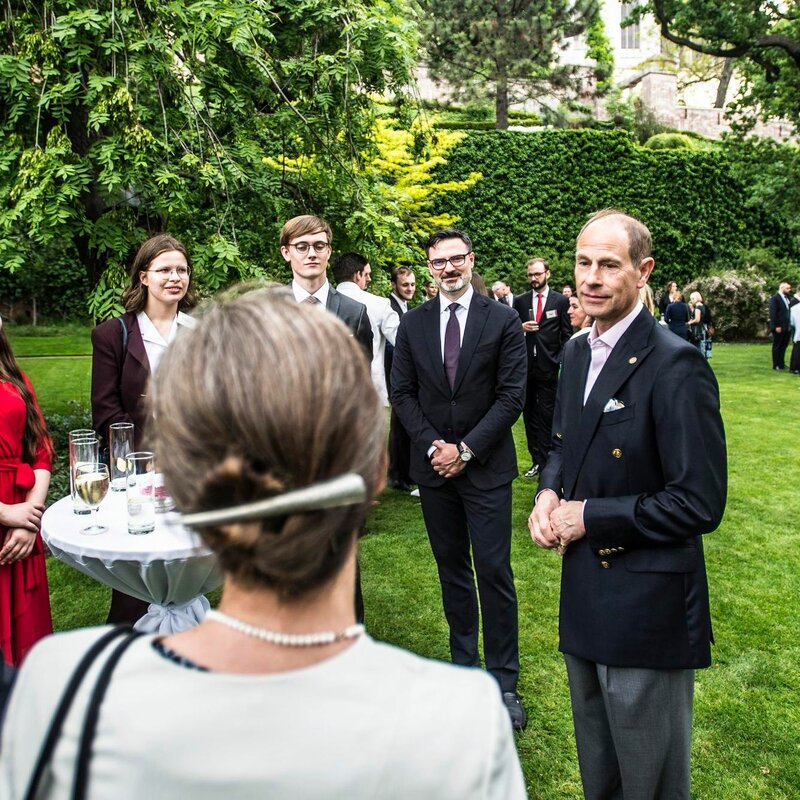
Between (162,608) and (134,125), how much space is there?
12.3 feet

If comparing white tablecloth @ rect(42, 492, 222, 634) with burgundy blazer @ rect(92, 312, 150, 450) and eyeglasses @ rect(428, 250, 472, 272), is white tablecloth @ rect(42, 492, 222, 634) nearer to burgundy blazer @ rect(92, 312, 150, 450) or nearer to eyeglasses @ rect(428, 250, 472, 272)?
burgundy blazer @ rect(92, 312, 150, 450)

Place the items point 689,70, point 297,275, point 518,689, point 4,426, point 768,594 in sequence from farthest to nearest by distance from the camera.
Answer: point 689,70 → point 768,594 → point 297,275 → point 518,689 → point 4,426

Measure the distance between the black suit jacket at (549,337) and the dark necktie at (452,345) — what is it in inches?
178

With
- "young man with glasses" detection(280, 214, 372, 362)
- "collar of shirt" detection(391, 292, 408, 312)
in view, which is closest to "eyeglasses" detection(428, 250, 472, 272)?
"young man with glasses" detection(280, 214, 372, 362)

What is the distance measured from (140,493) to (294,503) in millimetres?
A: 2320

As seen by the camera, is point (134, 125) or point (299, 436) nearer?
point (299, 436)

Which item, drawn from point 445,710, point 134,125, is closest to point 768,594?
point 445,710

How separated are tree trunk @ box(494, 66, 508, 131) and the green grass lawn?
21.0 m

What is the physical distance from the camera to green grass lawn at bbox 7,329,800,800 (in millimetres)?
3453

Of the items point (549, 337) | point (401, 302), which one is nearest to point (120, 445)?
point (401, 302)

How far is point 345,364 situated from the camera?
1036 millimetres

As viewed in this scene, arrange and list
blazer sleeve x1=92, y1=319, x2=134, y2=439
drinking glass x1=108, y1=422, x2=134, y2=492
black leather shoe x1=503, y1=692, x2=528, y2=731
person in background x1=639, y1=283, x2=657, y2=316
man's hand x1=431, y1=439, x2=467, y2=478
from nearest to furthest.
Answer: person in background x1=639, y1=283, x2=657, y2=316, drinking glass x1=108, y1=422, x2=134, y2=492, black leather shoe x1=503, y1=692, x2=528, y2=731, man's hand x1=431, y1=439, x2=467, y2=478, blazer sleeve x1=92, y1=319, x2=134, y2=439

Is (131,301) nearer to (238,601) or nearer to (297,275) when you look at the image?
(297,275)

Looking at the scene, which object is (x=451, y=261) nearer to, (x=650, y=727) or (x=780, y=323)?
(x=650, y=727)
